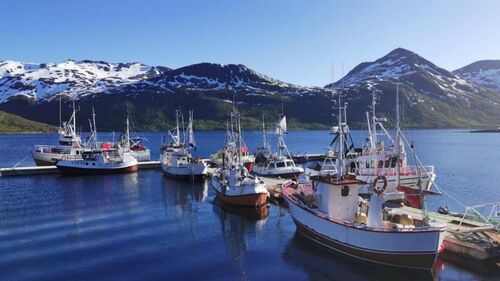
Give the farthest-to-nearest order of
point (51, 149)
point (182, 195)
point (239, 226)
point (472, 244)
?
point (51, 149) → point (182, 195) → point (239, 226) → point (472, 244)

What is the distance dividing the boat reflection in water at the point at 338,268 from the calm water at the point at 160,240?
6cm

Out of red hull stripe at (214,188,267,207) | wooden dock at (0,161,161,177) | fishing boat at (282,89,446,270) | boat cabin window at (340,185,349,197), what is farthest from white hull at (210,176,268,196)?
wooden dock at (0,161,161,177)

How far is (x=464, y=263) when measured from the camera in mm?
30828

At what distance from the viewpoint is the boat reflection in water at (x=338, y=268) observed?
98.0 feet

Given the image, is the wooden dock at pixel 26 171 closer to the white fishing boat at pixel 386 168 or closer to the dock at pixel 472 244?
the white fishing boat at pixel 386 168

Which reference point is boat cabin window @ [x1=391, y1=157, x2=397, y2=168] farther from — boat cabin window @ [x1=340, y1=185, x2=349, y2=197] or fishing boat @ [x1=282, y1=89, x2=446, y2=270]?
boat cabin window @ [x1=340, y1=185, x2=349, y2=197]

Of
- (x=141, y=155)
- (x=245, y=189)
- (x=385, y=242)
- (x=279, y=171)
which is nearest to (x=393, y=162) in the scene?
(x=245, y=189)

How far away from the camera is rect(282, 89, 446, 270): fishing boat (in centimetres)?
2939

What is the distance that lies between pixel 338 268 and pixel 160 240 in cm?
1503

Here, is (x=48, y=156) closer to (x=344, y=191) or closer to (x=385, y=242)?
(x=344, y=191)

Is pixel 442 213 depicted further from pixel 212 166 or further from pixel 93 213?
pixel 212 166

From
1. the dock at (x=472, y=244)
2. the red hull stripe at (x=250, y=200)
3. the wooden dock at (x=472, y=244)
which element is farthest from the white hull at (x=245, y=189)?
the dock at (x=472, y=244)

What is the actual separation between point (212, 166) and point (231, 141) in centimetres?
1354

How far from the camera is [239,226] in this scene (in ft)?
145
